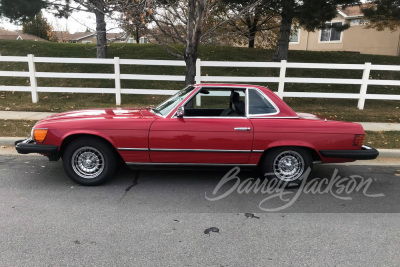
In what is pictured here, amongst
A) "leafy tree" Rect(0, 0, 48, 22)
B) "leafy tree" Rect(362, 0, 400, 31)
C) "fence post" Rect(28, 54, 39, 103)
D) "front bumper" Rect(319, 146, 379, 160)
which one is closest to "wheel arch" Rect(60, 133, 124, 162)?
"front bumper" Rect(319, 146, 379, 160)

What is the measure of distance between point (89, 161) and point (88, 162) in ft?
0.07

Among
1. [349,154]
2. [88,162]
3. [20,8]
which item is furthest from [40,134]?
[20,8]

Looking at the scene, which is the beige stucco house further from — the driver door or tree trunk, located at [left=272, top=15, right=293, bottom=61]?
the driver door

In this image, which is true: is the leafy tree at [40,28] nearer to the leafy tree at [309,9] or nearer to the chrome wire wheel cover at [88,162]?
the leafy tree at [309,9]

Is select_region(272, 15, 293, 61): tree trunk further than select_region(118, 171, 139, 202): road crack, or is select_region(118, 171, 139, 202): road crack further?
select_region(272, 15, 293, 61): tree trunk

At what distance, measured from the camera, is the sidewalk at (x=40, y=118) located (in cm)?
795

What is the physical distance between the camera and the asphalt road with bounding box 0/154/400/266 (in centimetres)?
283

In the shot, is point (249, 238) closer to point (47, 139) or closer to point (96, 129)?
point (96, 129)

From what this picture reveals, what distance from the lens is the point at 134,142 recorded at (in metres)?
4.27

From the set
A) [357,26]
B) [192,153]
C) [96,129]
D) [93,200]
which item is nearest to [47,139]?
[96,129]

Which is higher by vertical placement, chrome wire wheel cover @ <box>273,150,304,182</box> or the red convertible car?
the red convertible car

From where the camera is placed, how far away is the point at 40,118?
8.02 meters

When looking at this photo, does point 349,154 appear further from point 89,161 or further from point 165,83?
point 165,83

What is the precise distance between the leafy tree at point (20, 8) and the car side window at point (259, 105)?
11.1m
